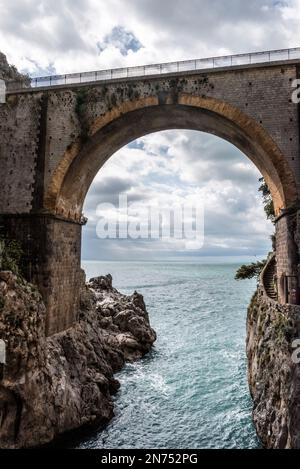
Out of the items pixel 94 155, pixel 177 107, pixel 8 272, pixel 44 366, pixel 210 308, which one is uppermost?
pixel 177 107

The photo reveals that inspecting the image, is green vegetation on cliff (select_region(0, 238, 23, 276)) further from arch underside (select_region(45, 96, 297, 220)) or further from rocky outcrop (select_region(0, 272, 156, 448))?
arch underside (select_region(45, 96, 297, 220))

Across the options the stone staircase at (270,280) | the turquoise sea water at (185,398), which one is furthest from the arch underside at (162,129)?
the turquoise sea water at (185,398)

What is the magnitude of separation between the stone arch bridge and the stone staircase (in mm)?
2020

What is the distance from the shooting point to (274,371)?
12.1 m

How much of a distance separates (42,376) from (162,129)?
13.0m

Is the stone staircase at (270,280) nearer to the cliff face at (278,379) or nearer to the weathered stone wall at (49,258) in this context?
the cliff face at (278,379)

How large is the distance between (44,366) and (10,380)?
68.8 inches

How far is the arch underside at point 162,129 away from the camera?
14.3 meters

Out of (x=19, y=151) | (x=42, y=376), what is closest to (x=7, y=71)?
(x=19, y=151)

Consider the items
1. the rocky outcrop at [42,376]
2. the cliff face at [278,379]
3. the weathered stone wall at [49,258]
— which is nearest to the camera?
the cliff face at [278,379]

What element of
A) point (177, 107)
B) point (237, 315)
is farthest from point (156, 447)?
point (237, 315)

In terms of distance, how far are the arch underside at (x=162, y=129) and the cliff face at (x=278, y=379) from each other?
15.1 ft

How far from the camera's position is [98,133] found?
16234mm
